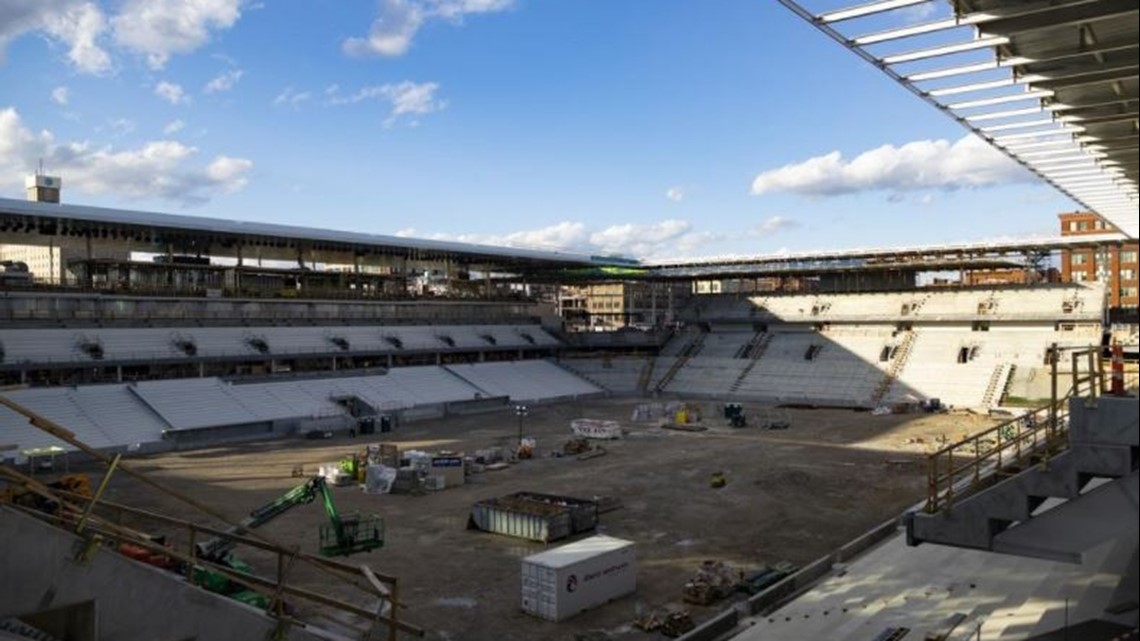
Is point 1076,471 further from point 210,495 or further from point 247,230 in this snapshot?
point 247,230

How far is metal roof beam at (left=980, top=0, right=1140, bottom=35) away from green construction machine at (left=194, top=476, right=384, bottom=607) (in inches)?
724

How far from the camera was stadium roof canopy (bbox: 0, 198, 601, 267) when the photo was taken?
48.4 meters

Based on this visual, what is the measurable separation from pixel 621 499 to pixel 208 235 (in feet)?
134

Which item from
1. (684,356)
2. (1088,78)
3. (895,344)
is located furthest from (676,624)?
(684,356)

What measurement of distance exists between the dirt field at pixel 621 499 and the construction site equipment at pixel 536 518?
513 millimetres

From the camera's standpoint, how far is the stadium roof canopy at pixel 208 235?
159 feet

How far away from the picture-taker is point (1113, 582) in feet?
48.4

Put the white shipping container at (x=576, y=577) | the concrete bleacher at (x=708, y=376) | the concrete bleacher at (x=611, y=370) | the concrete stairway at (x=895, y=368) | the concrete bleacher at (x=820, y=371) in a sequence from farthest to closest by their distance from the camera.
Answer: the concrete bleacher at (x=611, y=370), the concrete bleacher at (x=708, y=376), the concrete bleacher at (x=820, y=371), the concrete stairway at (x=895, y=368), the white shipping container at (x=576, y=577)

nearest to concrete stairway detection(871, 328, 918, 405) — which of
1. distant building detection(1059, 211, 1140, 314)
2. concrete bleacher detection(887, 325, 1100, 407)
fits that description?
concrete bleacher detection(887, 325, 1100, 407)

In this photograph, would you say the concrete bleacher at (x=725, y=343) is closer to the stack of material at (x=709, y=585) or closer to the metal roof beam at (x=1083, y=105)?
the stack of material at (x=709, y=585)

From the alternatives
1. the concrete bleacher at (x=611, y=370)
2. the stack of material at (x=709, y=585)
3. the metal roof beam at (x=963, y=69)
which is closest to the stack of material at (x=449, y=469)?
the stack of material at (x=709, y=585)

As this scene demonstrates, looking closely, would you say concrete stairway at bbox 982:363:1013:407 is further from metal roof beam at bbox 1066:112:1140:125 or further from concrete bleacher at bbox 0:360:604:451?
metal roof beam at bbox 1066:112:1140:125

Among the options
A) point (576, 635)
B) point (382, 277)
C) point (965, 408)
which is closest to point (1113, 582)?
point (576, 635)

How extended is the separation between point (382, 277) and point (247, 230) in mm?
17798
